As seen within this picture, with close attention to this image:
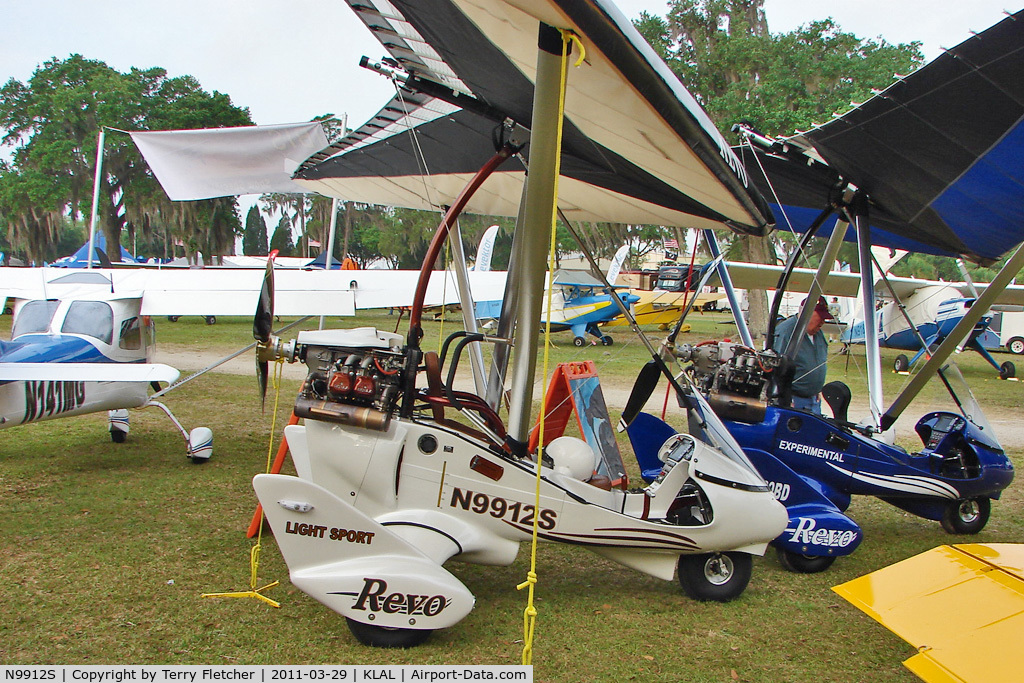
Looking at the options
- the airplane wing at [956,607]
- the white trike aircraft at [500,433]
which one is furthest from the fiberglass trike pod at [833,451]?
the airplane wing at [956,607]

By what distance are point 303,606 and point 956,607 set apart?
3350mm

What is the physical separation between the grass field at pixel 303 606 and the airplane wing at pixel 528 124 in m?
2.59

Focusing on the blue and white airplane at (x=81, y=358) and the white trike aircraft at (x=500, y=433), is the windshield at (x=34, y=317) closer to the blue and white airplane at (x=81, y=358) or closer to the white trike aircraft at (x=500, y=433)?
the blue and white airplane at (x=81, y=358)

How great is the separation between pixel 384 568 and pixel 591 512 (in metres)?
1.25

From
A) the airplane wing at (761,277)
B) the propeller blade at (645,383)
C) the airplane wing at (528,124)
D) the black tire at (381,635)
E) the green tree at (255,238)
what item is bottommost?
the black tire at (381,635)

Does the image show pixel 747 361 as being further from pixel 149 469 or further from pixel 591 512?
pixel 149 469

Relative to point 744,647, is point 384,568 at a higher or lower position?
higher

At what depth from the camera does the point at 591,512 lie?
3963mm

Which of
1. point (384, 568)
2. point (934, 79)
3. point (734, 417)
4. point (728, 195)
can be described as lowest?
point (384, 568)

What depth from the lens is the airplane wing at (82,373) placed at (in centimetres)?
575

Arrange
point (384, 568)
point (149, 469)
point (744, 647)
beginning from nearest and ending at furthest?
1. point (384, 568)
2. point (744, 647)
3. point (149, 469)

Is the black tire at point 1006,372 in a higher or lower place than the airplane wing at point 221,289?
lower

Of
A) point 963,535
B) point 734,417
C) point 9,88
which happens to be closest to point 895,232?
point 963,535

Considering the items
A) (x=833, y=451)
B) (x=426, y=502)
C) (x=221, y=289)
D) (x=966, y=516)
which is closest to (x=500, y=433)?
(x=426, y=502)
